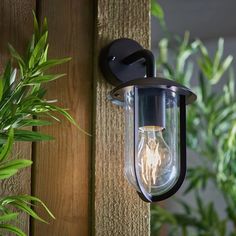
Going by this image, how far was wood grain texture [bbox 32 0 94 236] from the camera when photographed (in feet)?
3.19

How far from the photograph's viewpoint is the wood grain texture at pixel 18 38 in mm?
940

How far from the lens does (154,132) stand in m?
0.96

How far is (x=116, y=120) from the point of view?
1.05 metres

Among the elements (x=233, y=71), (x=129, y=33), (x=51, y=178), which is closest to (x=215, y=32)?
(x=233, y=71)

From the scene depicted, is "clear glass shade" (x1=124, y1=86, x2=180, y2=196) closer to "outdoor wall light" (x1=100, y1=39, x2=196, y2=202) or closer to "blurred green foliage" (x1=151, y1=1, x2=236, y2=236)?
"outdoor wall light" (x1=100, y1=39, x2=196, y2=202)

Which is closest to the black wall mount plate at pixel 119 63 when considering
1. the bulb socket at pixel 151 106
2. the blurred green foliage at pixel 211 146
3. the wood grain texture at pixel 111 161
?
the wood grain texture at pixel 111 161

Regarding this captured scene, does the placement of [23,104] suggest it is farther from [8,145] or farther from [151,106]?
[151,106]

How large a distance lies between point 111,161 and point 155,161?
0.12 metres

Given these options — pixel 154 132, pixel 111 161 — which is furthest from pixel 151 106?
pixel 111 161

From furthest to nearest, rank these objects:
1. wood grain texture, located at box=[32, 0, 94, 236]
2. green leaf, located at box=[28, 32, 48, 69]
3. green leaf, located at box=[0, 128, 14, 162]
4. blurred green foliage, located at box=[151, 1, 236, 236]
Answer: blurred green foliage, located at box=[151, 1, 236, 236] < wood grain texture, located at box=[32, 0, 94, 236] < green leaf, located at box=[28, 32, 48, 69] < green leaf, located at box=[0, 128, 14, 162]

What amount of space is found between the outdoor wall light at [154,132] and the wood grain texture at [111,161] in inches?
2.4

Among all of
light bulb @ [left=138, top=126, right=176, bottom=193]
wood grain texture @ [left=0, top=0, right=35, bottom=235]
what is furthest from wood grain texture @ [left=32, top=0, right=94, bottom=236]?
light bulb @ [left=138, top=126, right=176, bottom=193]

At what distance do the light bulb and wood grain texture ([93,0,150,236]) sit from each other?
105 millimetres

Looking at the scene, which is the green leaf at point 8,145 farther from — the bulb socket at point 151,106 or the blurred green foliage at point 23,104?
the bulb socket at point 151,106
